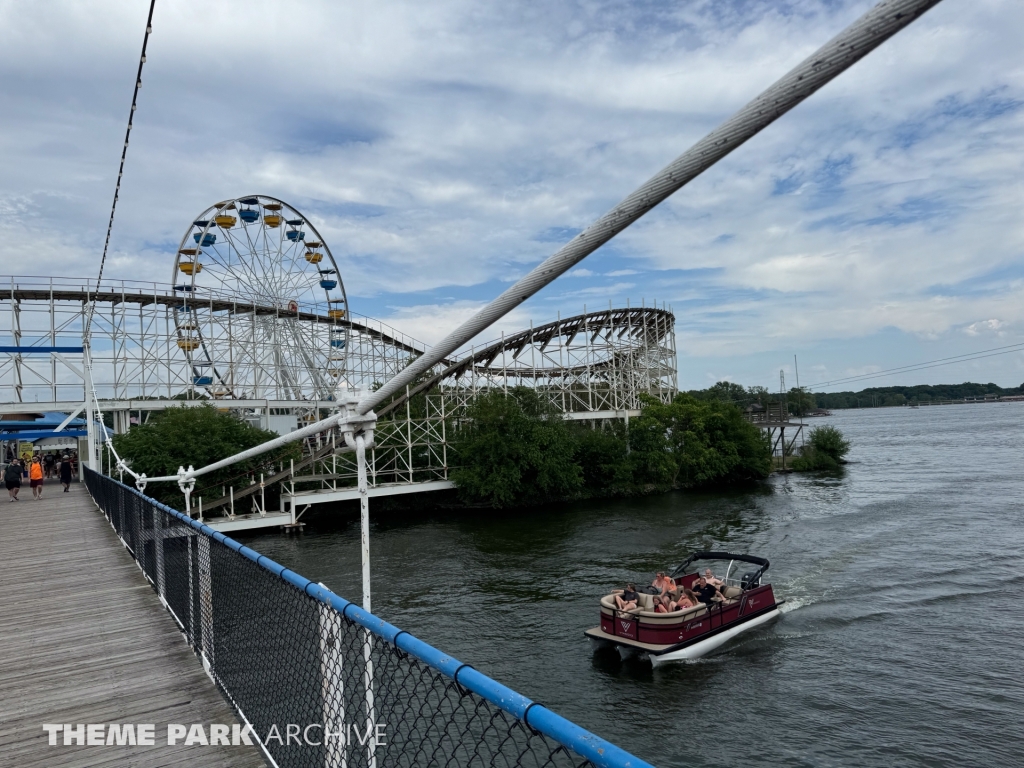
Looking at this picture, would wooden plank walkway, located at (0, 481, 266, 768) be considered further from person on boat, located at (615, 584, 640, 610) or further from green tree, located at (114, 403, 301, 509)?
green tree, located at (114, 403, 301, 509)

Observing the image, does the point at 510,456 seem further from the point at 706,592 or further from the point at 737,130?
the point at 737,130

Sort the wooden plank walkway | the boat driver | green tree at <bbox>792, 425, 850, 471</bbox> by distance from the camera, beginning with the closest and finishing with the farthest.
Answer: the wooden plank walkway → the boat driver → green tree at <bbox>792, 425, 850, 471</bbox>

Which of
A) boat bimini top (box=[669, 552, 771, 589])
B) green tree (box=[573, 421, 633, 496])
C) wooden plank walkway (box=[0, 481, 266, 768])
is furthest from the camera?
green tree (box=[573, 421, 633, 496])

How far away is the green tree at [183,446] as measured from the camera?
26.3 m

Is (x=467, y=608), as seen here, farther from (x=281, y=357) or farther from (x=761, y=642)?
(x=281, y=357)

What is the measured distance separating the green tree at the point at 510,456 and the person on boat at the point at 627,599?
1697 cm

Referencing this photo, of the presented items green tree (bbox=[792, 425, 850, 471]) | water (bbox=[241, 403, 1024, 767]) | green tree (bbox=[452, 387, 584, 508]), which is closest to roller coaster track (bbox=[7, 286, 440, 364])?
green tree (bbox=[452, 387, 584, 508])

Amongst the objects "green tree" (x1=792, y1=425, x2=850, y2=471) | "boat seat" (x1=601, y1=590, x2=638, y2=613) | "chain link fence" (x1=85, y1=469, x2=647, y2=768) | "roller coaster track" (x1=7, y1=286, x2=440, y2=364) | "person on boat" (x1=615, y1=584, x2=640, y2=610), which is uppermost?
"roller coaster track" (x1=7, y1=286, x2=440, y2=364)

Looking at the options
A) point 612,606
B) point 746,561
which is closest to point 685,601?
point 612,606

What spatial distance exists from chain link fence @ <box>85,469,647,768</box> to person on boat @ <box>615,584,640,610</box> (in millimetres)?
9469

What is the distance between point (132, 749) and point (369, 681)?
186 cm

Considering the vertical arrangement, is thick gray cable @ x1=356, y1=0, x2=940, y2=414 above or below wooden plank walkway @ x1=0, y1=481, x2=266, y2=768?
above

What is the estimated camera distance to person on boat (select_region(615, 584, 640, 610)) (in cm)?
1385

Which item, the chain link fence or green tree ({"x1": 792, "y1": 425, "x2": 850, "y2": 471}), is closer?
the chain link fence
